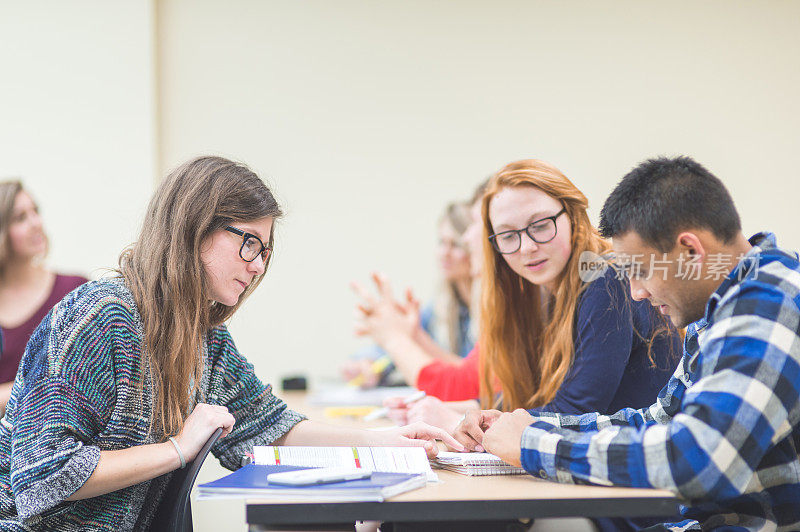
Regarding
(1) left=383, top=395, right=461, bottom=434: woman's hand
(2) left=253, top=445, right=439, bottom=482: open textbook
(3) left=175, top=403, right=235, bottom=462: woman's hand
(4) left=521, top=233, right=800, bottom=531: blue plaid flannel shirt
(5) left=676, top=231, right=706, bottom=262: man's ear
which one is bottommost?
(1) left=383, top=395, right=461, bottom=434: woman's hand

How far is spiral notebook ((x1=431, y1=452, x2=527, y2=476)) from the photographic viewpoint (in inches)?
53.4

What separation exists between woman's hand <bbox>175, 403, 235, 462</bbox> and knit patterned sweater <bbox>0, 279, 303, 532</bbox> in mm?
106

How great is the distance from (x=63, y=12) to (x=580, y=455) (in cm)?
416

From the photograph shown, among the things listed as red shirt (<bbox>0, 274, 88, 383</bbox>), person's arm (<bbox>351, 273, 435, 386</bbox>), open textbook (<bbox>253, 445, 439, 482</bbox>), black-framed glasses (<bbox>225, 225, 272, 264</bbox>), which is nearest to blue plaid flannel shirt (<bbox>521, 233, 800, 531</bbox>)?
open textbook (<bbox>253, 445, 439, 482</bbox>)

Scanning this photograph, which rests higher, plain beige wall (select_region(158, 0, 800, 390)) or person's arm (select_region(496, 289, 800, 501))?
plain beige wall (select_region(158, 0, 800, 390))

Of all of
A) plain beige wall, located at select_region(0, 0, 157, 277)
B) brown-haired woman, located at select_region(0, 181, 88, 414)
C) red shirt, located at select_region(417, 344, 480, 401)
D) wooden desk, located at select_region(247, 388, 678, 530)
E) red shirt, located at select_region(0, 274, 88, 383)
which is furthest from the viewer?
plain beige wall, located at select_region(0, 0, 157, 277)

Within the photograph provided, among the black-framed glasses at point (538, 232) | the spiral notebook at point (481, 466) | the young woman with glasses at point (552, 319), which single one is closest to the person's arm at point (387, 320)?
the young woman with glasses at point (552, 319)

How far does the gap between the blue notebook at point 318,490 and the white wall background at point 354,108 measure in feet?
11.0

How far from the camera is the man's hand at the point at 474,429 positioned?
1.61m

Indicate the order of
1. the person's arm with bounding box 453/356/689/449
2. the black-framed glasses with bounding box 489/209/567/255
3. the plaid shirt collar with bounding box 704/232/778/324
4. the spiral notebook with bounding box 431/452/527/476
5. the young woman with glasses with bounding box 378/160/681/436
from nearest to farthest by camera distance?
the plaid shirt collar with bounding box 704/232/778/324 → the spiral notebook with bounding box 431/452/527/476 → the person's arm with bounding box 453/356/689/449 → the young woman with glasses with bounding box 378/160/681/436 → the black-framed glasses with bounding box 489/209/567/255

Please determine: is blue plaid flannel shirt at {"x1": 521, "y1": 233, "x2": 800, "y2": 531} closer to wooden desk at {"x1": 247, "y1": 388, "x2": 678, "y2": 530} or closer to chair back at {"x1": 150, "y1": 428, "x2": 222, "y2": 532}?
wooden desk at {"x1": 247, "y1": 388, "x2": 678, "y2": 530}

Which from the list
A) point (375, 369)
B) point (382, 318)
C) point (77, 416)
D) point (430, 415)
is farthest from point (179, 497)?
point (375, 369)

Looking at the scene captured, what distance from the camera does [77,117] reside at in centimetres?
436

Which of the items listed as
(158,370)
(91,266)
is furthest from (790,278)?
(91,266)
